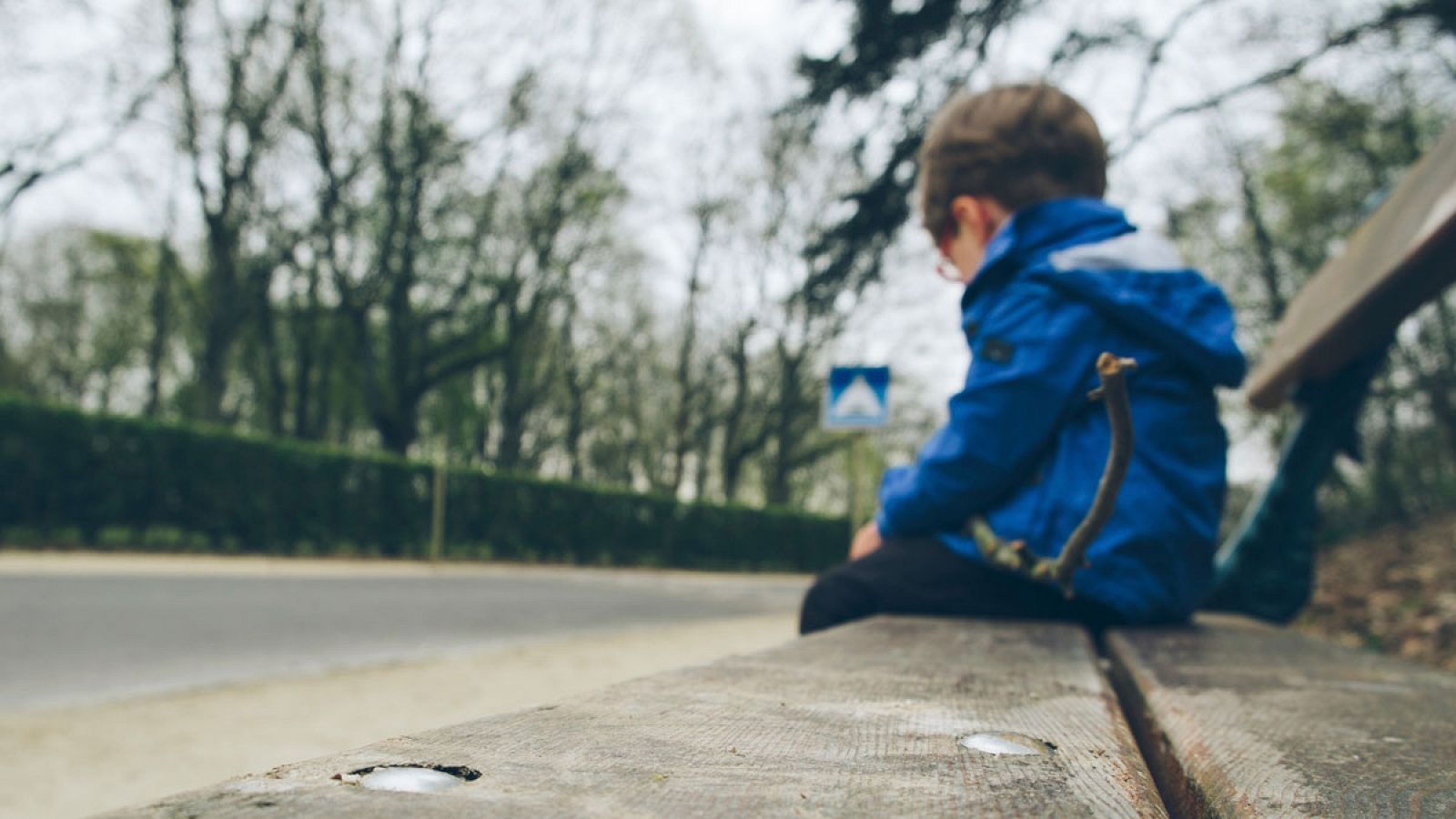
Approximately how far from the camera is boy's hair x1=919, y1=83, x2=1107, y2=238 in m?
1.83

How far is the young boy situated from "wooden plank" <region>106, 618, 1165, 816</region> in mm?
733

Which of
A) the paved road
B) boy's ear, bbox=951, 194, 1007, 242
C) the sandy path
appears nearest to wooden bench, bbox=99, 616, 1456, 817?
boy's ear, bbox=951, 194, 1007, 242

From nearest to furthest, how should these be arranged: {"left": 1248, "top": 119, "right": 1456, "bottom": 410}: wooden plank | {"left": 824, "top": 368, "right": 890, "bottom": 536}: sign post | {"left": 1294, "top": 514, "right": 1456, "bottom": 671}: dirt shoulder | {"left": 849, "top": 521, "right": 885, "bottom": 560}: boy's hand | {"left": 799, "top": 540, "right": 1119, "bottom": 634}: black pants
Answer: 1. {"left": 1248, "top": 119, "right": 1456, "bottom": 410}: wooden plank
2. {"left": 799, "top": 540, "right": 1119, "bottom": 634}: black pants
3. {"left": 849, "top": 521, "right": 885, "bottom": 560}: boy's hand
4. {"left": 1294, "top": 514, "right": 1456, "bottom": 671}: dirt shoulder
5. {"left": 824, "top": 368, "right": 890, "bottom": 536}: sign post

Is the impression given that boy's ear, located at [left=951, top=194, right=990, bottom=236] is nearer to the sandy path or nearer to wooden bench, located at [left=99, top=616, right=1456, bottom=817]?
wooden bench, located at [left=99, top=616, right=1456, bottom=817]

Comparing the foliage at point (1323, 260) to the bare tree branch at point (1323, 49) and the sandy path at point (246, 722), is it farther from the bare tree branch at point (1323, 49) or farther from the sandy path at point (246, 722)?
the sandy path at point (246, 722)

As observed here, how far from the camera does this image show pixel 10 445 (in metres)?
12.9

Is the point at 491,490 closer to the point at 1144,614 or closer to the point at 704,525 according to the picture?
the point at 704,525

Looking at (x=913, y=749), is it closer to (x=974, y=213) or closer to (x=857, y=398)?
(x=974, y=213)

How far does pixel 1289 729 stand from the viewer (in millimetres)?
860

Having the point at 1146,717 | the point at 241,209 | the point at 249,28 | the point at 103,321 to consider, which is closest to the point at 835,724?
the point at 1146,717

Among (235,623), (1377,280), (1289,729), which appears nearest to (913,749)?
(1289,729)

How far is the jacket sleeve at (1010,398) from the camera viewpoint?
165 cm

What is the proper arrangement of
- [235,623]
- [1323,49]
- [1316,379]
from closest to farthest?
[1316,379]
[1323,49]
[235,623]

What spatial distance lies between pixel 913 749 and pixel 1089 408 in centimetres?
118
